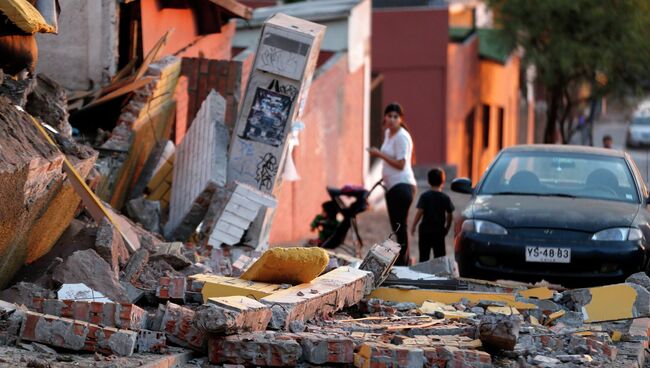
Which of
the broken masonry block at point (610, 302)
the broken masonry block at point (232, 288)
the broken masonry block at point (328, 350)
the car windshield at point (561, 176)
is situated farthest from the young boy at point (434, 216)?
the broken masonry block at point (328, 350)

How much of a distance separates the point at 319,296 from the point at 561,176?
→ 15.9ft

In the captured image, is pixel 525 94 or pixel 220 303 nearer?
pixel 220 303

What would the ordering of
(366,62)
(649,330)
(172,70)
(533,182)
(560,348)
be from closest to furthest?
1. (560,348)
2. (649,330)
3. (533,182)
4. (172,70)
5. (366,62)

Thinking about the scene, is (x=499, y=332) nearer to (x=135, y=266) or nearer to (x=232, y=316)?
(x=232, y=316)

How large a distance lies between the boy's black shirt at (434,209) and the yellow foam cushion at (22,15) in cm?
466

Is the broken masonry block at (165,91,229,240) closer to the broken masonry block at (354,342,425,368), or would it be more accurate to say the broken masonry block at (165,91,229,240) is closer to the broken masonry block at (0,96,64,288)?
the broken masonry block at (0,96,64,288)

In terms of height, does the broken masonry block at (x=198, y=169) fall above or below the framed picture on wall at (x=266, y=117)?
below

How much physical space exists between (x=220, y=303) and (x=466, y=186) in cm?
536

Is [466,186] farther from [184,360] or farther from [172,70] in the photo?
[184,360]

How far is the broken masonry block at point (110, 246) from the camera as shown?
28.7 ft

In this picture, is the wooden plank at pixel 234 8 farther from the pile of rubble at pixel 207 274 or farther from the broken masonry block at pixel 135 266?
the broken masonry block at pixel 135 266

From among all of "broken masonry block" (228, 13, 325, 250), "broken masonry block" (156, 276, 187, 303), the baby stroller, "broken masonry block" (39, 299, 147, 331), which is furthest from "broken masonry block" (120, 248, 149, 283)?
the baby stroller

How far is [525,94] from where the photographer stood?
40.5 meters

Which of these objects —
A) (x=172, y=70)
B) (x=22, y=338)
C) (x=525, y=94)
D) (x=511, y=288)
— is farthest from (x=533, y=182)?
(x=525, y=94)
